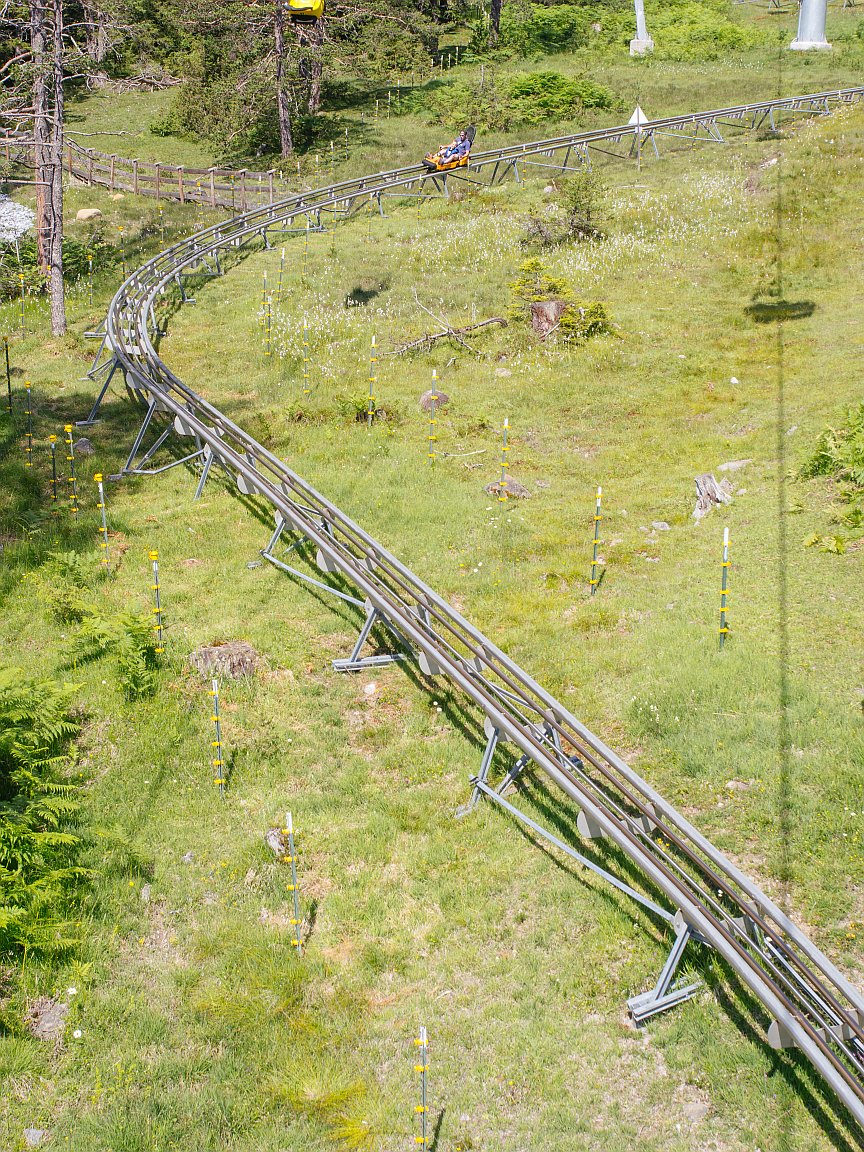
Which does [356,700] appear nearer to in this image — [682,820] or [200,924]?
[200,924]

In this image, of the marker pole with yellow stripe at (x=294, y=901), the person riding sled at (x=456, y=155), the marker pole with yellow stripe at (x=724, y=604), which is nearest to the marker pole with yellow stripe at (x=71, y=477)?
the marker pole with yellow stripe at (x=294, y=901)

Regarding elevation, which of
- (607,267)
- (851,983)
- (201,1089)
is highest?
(607,267)

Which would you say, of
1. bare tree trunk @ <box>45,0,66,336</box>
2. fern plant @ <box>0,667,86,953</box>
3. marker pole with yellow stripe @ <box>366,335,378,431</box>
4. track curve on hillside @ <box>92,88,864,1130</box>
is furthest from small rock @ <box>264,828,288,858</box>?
bare tree trunk @ <box>45,0,66,336</box>

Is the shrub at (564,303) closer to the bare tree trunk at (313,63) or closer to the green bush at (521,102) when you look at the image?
the green bush at (521,102)

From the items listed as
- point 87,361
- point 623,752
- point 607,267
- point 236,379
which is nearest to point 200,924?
point 623,752

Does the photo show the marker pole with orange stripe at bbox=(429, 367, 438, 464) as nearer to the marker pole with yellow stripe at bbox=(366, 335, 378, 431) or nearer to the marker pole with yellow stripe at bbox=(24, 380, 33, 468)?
the marker pole with yellow stripe at bbox=(366, 335, 378, 431)

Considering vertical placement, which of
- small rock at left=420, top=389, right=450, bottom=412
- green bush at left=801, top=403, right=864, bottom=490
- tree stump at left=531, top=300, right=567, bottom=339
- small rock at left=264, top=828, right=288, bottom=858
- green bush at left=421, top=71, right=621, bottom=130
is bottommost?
small rock at left=264, top=828, right=288, bottom=858
